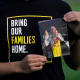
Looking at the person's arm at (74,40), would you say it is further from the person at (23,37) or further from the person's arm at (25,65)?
the person's arm at (25,65)

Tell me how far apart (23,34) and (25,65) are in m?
0.19

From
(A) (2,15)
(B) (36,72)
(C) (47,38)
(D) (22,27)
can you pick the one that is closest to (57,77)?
(B) (36,72)

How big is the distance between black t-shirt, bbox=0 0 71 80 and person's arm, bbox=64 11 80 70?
105 millimetres

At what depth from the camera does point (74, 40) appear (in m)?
0.74

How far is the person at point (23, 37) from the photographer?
0.67 meters

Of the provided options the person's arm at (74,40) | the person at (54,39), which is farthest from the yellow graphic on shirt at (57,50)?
the person's arm at (74,40)

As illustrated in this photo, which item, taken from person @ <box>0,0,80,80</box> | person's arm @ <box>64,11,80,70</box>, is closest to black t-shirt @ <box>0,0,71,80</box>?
person @ <box>0,0,80,80</box>

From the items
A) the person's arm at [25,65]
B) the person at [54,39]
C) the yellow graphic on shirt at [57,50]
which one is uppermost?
the person at [54,39]

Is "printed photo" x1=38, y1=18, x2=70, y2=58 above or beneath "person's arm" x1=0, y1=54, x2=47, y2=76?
above

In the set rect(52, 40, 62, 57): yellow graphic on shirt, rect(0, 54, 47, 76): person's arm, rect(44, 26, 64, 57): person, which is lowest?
rect(0, 54, 47, 76): person's arm

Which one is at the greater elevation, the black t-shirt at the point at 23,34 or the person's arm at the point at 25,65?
the black t-shirt at the point at 23,34

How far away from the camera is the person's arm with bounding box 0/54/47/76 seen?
24.1 inches

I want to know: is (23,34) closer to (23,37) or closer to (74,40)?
(23,37)

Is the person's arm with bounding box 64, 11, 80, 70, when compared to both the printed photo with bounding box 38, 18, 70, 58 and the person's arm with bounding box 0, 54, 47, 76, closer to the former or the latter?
the printed photo with bounding box 38, 18, 70, 58
